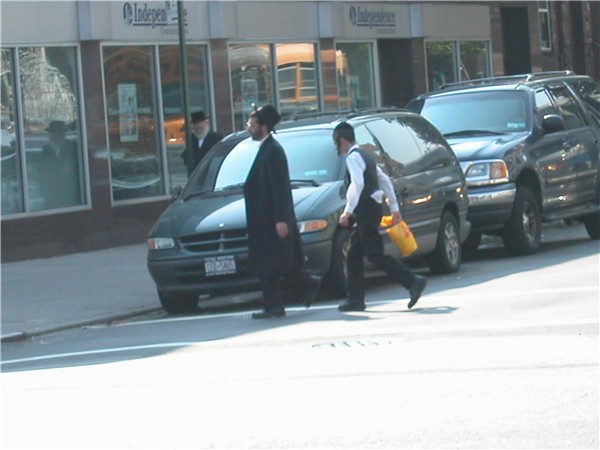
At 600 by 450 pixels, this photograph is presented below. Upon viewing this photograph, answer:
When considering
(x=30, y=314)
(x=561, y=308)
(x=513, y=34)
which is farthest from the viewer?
(x=513, y=34)

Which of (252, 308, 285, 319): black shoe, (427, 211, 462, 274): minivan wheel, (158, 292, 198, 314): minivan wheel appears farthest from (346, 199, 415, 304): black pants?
(427, 211, 462, 274): minivan wheel

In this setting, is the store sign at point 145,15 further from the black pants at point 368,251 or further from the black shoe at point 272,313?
the black shoe at point 272,313

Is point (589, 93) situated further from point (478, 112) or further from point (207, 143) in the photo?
point (207, 143)

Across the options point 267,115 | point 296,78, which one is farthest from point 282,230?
point 296,78

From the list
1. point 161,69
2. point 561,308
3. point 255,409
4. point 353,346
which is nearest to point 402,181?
point 561,308

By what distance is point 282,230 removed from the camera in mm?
12555

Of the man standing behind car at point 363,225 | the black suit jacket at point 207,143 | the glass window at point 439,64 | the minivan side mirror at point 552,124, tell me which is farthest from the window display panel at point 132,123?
the glass window at point 439,64

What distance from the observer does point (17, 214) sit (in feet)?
64.8

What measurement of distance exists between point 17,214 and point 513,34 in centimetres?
1937

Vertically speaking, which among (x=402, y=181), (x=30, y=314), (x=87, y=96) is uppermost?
(x=87, y=96)

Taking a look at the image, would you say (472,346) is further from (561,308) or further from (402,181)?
(402,181)

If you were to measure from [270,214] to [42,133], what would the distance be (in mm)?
8462

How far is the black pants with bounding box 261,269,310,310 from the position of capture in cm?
1278

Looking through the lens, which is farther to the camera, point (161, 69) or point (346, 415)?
point (161, 69)
